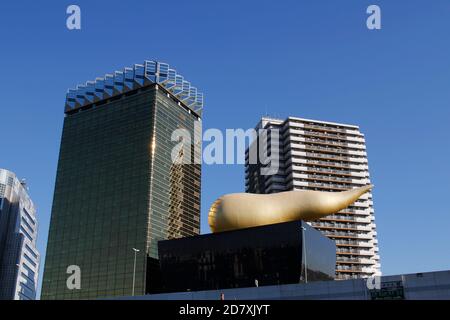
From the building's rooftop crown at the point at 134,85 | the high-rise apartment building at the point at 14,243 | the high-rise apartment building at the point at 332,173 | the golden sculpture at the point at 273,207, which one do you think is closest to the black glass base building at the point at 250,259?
the golden sculpture at the point at 273,207

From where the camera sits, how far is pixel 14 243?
557 ft

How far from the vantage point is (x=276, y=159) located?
442 feet

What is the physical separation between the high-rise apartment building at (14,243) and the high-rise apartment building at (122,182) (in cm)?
3249

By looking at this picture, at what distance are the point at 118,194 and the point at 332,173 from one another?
6007 centimetres

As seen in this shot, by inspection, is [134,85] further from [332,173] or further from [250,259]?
[250,259]

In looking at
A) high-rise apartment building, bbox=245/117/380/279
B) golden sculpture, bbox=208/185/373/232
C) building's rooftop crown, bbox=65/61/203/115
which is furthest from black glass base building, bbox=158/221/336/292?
building's rooftop crown, bbox=65/61/203/115

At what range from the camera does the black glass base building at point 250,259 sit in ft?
169

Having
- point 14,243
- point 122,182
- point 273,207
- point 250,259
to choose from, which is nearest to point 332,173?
point 122,182

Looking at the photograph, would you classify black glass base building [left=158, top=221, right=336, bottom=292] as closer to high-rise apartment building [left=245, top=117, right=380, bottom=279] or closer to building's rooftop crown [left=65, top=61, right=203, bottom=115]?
high-rise apartment building [left=245, top=117, right=380, bottom=279]

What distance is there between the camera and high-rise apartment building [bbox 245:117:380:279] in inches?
4727

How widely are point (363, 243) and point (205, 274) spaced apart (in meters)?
74.9
